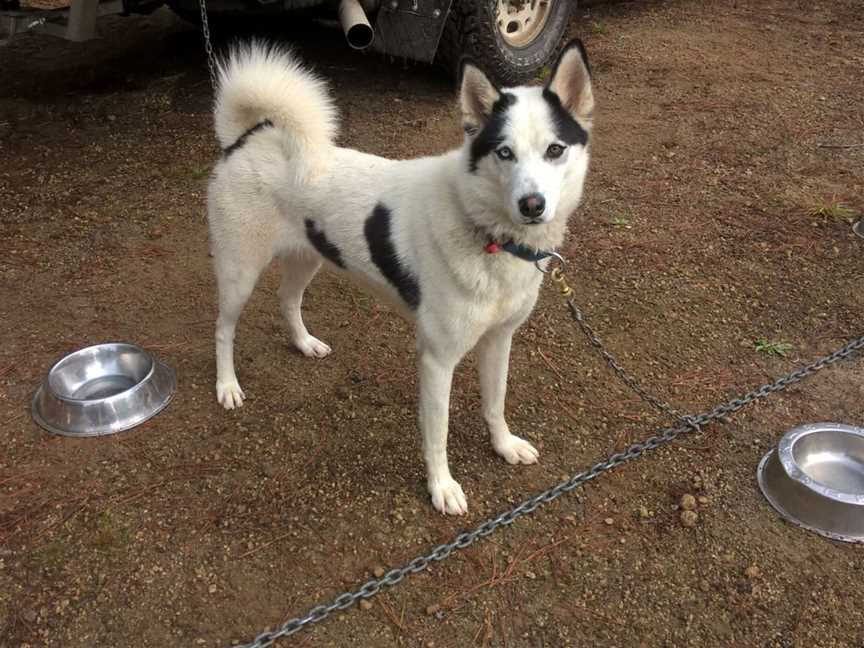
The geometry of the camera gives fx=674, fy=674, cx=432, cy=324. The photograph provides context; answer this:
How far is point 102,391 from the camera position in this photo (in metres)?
3.15

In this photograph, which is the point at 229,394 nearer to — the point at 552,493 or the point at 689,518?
the point at 552,493

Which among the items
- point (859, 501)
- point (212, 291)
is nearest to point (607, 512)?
point (859, 501)

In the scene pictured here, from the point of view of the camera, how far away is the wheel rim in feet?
17.9

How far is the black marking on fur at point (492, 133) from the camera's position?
2.09 m

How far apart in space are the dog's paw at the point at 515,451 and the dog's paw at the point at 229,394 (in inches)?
47.8

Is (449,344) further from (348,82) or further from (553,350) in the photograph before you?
(348,82)

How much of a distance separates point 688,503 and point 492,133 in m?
1.59

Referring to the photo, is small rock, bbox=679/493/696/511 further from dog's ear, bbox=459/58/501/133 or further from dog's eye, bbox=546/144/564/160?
dog's ear, bbox=459/58/501/133

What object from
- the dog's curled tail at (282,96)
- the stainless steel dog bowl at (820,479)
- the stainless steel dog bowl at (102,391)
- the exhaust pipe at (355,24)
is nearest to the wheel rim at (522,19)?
the exhaust pipe at (355,24)

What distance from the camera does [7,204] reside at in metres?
4.55

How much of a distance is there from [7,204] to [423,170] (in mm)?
3553

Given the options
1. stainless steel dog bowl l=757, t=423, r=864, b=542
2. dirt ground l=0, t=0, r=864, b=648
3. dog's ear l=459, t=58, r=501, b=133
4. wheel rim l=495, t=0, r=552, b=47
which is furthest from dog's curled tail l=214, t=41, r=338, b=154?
wheel rim l=495, t=0, r=552, b=47

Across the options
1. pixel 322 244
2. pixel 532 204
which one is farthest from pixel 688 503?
pixel 322 244

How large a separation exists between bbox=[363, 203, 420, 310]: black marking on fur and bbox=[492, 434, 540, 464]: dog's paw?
79cm
